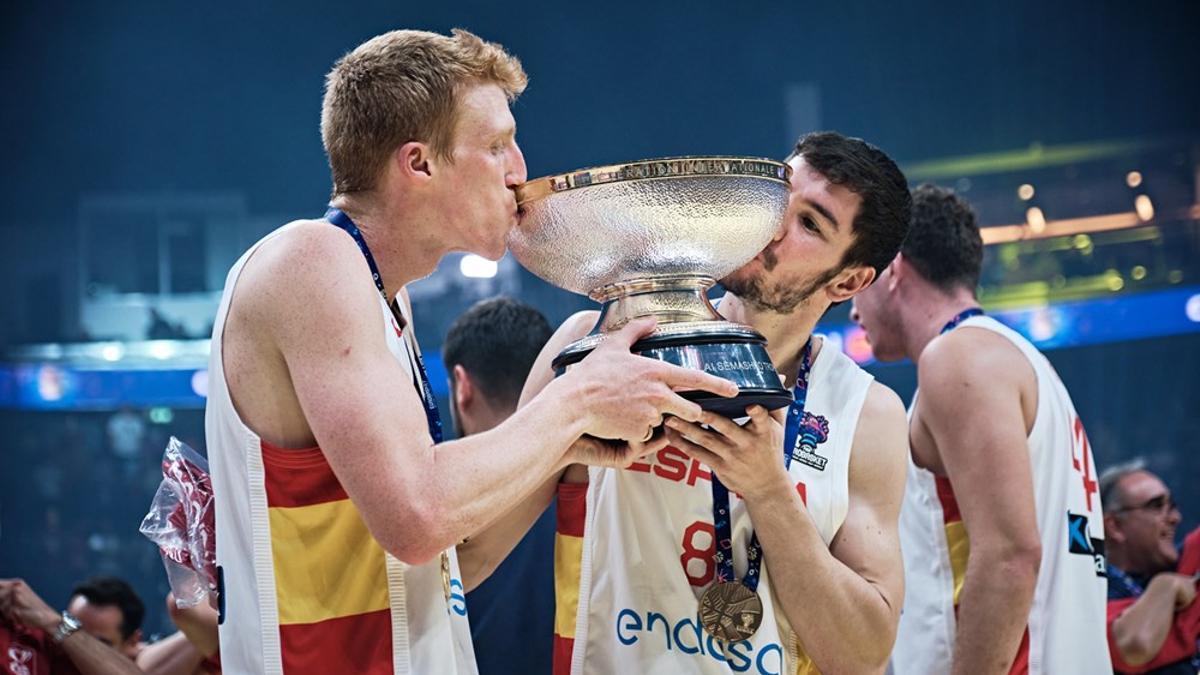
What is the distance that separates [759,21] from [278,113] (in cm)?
294

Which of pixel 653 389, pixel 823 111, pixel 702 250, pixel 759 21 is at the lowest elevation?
pixel 653 389

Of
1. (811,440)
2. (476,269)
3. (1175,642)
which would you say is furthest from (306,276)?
(476,269)

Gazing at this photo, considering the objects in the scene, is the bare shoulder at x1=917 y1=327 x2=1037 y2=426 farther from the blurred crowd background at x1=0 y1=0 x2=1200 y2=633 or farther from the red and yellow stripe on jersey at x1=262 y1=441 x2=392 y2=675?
the blurred crowd background at x1=0 y1=0 x2=1200 y2=633

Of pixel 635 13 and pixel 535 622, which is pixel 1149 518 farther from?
pixel 635 13

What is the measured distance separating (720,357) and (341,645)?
1.95ft

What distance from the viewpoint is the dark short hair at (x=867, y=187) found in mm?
2051

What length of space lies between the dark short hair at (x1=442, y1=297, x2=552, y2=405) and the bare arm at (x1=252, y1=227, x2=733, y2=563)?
1412mm

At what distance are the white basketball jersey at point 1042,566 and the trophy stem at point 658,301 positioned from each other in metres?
1.17

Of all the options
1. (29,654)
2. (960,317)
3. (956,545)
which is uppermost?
A: (960,317)

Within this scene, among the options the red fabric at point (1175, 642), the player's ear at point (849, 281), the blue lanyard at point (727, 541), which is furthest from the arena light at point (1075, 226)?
the blue lanyard at point (727, 541)

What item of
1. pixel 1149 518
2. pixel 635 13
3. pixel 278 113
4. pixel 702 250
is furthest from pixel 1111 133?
pixel 702 250

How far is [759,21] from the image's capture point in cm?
779

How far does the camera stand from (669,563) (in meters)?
1.84

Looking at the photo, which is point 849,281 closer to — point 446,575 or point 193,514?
point 446,575
